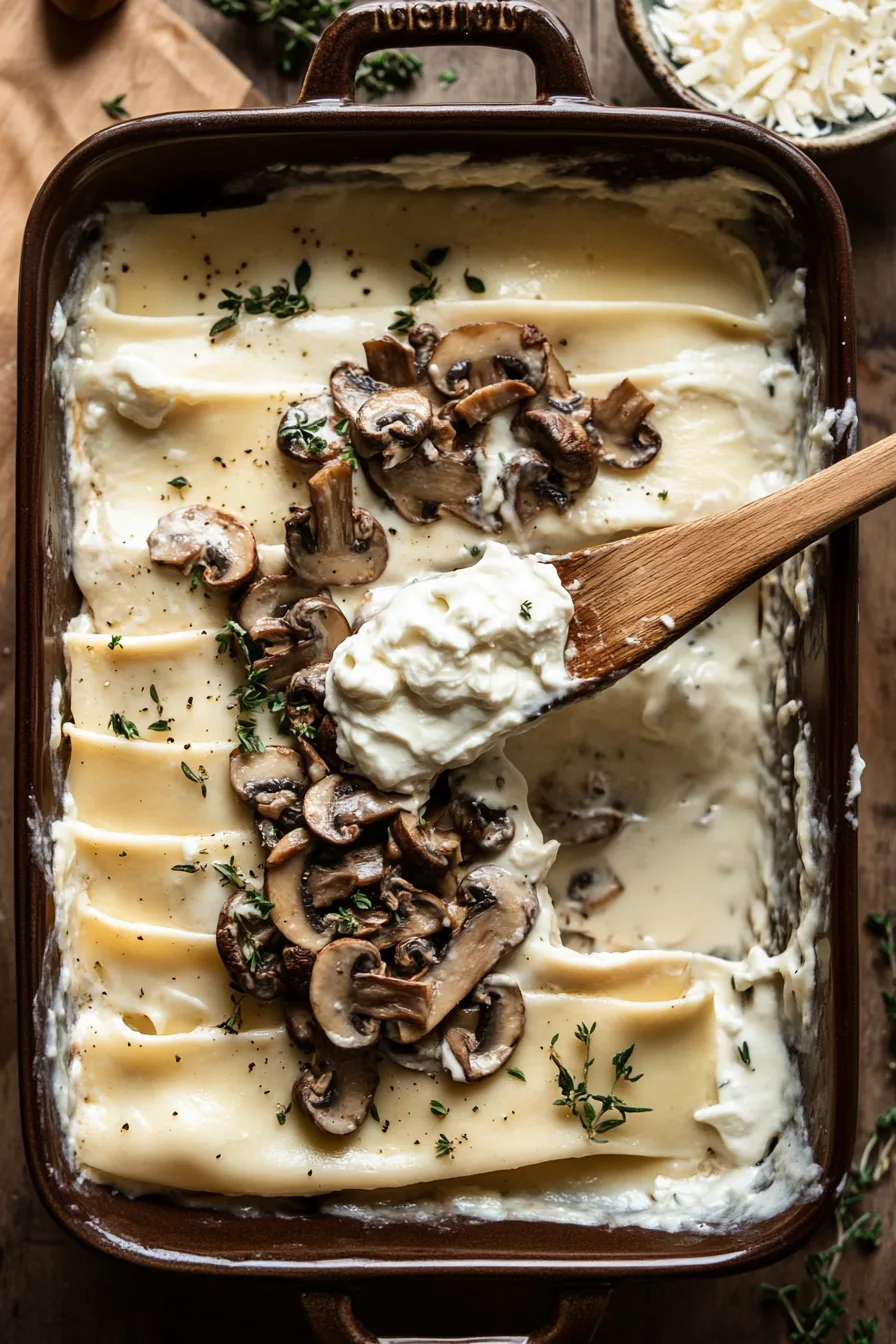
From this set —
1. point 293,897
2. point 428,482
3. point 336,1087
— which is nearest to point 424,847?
point 293,897

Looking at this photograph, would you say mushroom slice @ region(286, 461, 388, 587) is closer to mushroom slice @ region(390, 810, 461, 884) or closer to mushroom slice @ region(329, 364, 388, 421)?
mushroom slice @ region(329, 364, 388, 421)

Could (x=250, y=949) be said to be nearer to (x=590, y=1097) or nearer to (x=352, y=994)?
(x=352, y=994)

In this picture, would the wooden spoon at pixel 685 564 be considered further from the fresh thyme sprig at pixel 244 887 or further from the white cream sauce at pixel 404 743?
the fresh thyme sprig at pixel 244 887

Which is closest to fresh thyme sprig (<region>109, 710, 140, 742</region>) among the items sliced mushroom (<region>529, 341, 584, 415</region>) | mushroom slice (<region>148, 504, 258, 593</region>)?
mushroom slice (<region>148, 504, 258, 593</region>)

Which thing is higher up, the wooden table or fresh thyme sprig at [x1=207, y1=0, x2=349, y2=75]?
fresh thyme sprig at [x1=207, y1=0, x2=349, y2=75]

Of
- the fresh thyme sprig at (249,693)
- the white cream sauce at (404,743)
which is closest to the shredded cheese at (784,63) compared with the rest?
the white cream sauce at (404,743)

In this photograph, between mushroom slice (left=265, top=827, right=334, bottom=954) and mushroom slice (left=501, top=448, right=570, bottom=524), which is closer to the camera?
mushroom slice (left=265, top=827, right=334, bottom=954)
